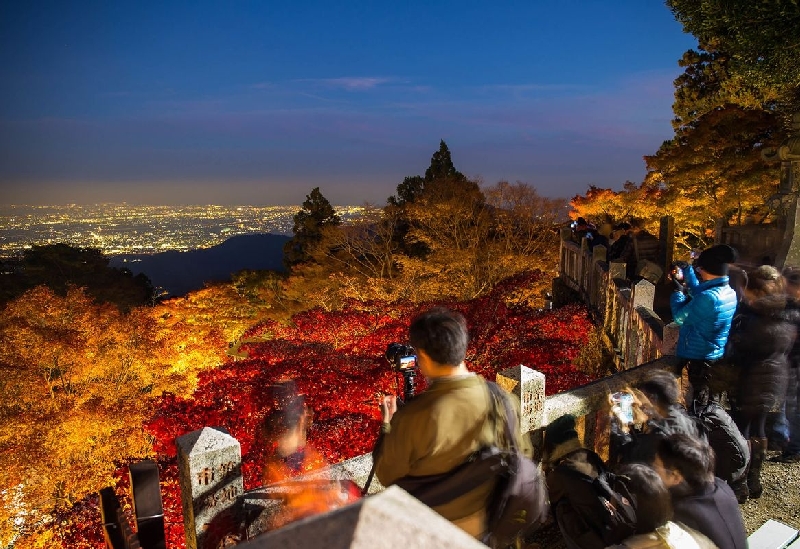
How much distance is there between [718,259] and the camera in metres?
4.20

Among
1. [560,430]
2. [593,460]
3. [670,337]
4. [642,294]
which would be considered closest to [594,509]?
[593,460]

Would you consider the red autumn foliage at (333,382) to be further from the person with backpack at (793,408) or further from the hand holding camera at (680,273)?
the person with backpack at (793,408)

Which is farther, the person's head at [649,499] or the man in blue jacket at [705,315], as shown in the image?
the man in blue jacket at [705,315]

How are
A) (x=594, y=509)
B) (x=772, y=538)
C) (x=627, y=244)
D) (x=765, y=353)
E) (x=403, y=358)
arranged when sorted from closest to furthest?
(x=594, y=509) < (x=772, y=538) < (x=403, y=358) < (x=765, y=353) < (x=627, y=244)

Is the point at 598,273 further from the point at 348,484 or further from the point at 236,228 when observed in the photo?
the point at 236,228

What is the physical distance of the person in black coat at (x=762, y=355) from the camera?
159 inches

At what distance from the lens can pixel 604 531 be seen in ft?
7.94

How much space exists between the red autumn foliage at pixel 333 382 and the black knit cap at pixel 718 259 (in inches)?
→ 144

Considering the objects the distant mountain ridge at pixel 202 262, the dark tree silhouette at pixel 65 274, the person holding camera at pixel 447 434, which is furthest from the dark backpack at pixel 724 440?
the distant mountain ridge at pixel 202 262

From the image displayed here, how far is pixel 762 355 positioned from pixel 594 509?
2640mm

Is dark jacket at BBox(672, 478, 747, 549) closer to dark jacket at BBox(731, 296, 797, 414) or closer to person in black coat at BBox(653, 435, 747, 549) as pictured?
person in black coat at BBox(653, 435, 747, 549)

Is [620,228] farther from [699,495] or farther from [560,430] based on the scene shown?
[699,495]

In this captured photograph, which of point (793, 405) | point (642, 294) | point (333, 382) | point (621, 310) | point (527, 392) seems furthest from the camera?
point (333, 382)

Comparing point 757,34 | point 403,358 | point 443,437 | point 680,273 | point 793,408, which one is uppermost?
point 757,34
